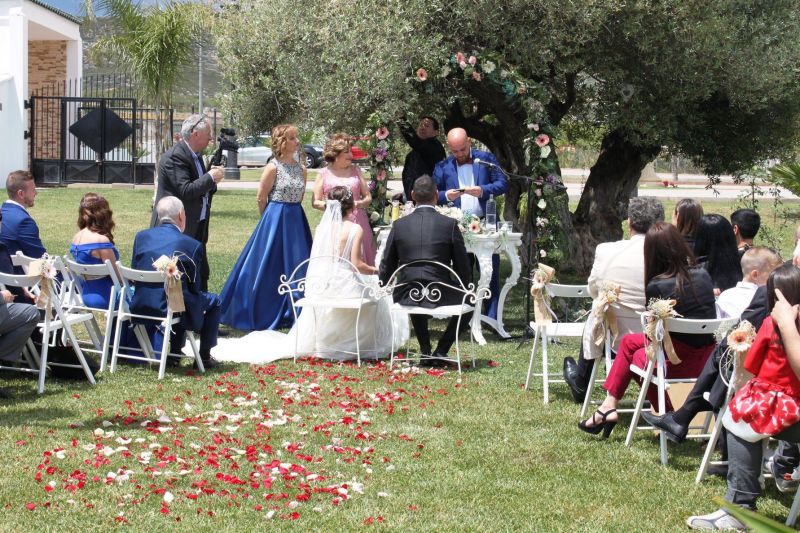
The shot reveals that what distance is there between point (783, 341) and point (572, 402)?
2702mm

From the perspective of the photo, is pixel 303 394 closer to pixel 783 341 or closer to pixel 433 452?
pixel 433 452

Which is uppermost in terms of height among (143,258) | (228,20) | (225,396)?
(228,20)

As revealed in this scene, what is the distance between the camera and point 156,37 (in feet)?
71.3

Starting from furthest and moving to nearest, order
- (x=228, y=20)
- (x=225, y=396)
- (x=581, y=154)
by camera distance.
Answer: (x=581, y=154) → (x=228, y=20) → (x=225, y=396)

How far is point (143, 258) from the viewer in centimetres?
764

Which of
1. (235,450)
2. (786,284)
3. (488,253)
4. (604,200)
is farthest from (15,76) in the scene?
(786,284)

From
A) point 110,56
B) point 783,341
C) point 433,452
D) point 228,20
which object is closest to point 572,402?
point 433,452

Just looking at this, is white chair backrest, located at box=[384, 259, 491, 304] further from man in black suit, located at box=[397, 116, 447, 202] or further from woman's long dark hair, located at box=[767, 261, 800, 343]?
woman's long dark hair, located at box=[767, 261, 800, 343]

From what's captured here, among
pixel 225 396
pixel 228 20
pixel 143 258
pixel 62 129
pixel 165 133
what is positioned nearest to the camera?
pixel 225 396

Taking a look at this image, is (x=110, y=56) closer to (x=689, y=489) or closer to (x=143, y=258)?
(x=143, y=258)

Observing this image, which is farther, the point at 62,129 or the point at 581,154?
the point at 581,154

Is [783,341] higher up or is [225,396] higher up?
[783,341]

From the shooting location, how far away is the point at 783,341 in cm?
441

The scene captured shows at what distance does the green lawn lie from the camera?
4625 mm
